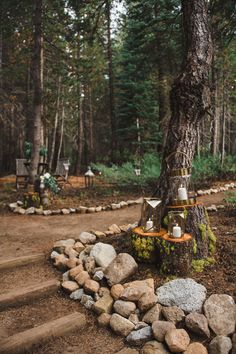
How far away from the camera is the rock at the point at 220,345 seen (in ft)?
7.84

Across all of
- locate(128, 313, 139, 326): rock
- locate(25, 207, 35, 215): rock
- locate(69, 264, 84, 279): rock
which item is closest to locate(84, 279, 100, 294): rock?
locate(69, 264, 84, 279): rock

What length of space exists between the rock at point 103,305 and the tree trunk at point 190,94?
4.25ft

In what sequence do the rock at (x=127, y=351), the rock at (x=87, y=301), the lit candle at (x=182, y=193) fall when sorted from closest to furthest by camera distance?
the rock at (x=127, y=351) < the rock at (x=87, y=301) < the lit candle at (x=182, y=193)

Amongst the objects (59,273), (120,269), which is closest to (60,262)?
(59,273)

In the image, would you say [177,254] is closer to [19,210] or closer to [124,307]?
[124,307]

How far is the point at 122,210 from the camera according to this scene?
702 cm

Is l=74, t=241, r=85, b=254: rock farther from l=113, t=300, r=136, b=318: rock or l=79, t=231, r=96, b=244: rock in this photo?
l=113, t=300, r=136, b=318: rock

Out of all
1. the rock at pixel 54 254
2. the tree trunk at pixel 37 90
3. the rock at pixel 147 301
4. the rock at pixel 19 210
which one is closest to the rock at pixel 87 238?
the rock at pixel 54 254

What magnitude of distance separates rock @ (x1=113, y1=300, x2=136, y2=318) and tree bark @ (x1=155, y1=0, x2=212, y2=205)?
130 centimetres

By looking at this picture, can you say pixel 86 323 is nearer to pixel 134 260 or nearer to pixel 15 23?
pixel 134 260

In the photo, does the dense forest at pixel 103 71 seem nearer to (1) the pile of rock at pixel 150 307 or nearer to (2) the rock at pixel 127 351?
(1) the pile of rock at pixel 150 307

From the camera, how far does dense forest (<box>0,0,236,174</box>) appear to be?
8.26m

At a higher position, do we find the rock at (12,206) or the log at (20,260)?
the rock at (12,206)

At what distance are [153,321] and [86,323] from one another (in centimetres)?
65
